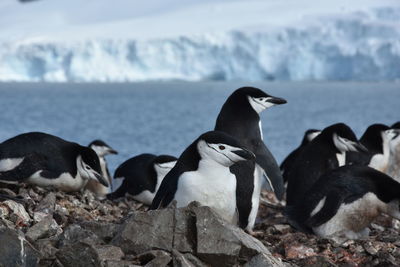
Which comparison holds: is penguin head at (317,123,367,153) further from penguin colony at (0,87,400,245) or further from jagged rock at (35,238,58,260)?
jagged rock at (35,238,58,260)

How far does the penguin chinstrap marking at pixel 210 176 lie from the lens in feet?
16.5

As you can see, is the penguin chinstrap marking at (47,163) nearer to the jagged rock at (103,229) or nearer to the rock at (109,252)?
the jagged rock at (103,229)

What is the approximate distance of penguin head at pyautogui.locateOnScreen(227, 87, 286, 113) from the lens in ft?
21.7

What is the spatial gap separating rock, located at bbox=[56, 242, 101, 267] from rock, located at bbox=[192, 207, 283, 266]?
0.54 metres

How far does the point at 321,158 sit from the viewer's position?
7.77 metres

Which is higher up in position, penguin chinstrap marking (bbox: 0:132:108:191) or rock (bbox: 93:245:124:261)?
rock (bbox: 93:245:124:261)

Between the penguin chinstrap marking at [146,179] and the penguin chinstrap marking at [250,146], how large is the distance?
1347 millimetres

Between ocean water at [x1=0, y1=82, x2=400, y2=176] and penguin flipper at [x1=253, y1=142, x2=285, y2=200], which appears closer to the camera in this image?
penguin flipper at [x1=253, y1=142, x2=285, y2=200]

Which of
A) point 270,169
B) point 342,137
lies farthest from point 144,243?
point 342,137

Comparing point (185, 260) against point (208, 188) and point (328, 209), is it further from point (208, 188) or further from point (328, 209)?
point (328, 209)

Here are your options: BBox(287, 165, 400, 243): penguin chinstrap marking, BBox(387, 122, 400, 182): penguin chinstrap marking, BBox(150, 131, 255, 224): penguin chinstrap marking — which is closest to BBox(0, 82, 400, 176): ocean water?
BBox(387, 122, 400, 182): penguin chinstrap marking

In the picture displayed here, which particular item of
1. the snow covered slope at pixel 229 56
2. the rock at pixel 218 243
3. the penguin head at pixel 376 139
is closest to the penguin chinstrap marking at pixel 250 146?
the rock at pixel 218 243

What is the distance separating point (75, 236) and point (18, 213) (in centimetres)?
102

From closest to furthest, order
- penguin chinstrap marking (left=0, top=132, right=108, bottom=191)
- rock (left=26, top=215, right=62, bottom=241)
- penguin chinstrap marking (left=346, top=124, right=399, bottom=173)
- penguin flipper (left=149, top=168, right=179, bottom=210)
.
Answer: rock (left=26, top=215, right=62, bottom=241), penguin flipper (left=149, top=168, right=179, bottom=210), penguin chinstrap marking (left=0, top=132, right=108, bottom=191), penguin chinstrap marking (left=346, top=124, right=399, bottom=173)
